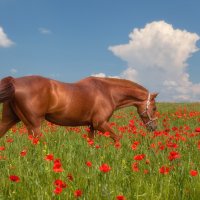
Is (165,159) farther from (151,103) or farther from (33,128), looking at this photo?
(151,103)

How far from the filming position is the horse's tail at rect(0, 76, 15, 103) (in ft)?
24.7

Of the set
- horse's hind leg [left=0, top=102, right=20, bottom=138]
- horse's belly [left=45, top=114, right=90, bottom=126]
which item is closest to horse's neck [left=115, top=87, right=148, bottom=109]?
horse's belly [left=45, top=114, right=90, bottom=126]

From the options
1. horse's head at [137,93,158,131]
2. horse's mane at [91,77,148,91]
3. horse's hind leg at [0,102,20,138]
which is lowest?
horse's hind leg at [0,102,20,138]

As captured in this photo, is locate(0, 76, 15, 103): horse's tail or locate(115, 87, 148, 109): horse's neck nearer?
locate(0, 76, 15, 103): horse's tail

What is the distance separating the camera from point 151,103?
10.4m

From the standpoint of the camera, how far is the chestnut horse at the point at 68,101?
307 inches

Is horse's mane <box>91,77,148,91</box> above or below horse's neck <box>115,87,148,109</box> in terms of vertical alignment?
above

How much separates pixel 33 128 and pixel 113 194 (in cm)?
457

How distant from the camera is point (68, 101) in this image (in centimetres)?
847

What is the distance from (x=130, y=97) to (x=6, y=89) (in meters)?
3.90

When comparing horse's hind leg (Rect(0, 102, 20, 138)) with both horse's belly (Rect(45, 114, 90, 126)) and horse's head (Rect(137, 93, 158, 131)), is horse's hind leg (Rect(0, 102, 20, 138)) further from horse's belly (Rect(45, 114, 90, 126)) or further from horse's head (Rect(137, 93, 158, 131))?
horse's head (Rect(137, 93, 158, 131))

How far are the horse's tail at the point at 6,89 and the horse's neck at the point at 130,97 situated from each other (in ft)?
10.6

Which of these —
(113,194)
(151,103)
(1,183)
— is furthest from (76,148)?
(151,103)

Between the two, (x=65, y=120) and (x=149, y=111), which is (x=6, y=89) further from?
(x=149, y=111)
